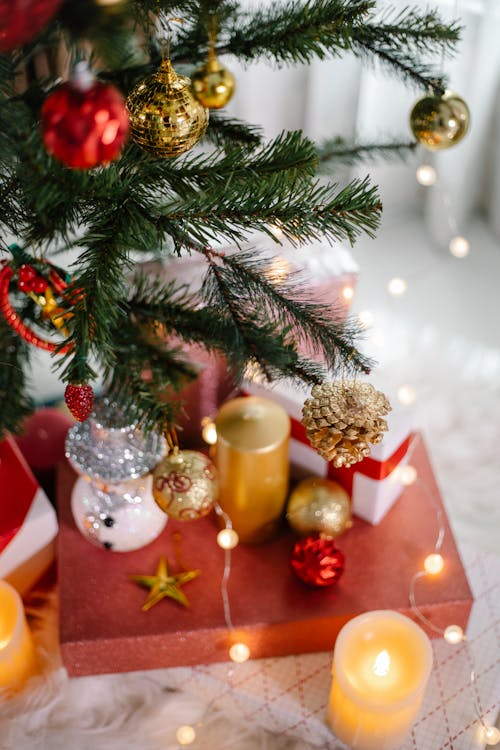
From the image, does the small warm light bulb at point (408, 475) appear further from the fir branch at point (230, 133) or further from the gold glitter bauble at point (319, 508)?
the fir branch at point (230, 133)

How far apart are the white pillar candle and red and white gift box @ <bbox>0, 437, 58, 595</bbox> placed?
0.04 meters

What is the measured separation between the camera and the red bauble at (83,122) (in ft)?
1.19

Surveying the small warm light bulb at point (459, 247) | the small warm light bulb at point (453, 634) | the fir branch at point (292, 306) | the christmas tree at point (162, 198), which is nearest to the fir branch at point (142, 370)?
the christmas tree at point (162, 198)

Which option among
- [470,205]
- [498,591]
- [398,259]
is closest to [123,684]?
[498,591]

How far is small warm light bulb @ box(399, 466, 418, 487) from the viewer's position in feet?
2.82

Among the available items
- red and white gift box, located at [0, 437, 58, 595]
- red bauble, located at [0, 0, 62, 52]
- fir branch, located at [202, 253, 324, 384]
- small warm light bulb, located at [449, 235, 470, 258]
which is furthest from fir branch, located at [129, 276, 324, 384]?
small warm light bulb, located at [449, 235, 470, 258]

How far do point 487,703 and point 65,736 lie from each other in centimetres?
40

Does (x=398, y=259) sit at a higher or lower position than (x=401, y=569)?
higher

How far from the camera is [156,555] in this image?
82 cm

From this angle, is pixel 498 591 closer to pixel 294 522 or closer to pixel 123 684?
pixel 294 522

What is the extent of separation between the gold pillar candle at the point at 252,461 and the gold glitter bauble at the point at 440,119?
0.30 metres

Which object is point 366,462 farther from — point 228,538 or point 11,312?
point 11,312

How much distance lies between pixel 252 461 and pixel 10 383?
236 mm

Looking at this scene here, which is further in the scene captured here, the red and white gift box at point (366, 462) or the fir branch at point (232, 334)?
the red and white gift box at point (366, 462)
